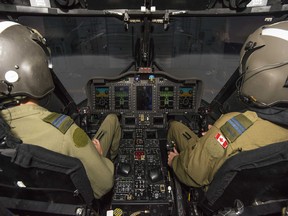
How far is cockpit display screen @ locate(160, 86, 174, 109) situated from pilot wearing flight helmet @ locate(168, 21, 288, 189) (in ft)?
4.17

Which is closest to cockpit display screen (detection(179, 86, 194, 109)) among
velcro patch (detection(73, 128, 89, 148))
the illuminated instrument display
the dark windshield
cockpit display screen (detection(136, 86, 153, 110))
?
cockpit display screen (detection(136, 86, 153, 110))

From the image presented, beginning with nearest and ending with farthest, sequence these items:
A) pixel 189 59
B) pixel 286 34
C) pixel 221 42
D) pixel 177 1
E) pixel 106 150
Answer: pixel 286 34 → pixel 177 1 → pixel 106 150 → pixel 221 42 → pixel 189 59

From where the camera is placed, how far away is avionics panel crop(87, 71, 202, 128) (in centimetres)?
256

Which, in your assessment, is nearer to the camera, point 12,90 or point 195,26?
point 12,90

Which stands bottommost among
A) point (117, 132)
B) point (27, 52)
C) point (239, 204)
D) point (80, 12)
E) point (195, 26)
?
point (117, 132)

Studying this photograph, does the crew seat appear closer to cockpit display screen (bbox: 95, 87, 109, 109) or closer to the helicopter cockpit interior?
the helicopter cockpit interior

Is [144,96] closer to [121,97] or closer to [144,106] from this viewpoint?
[144,106]

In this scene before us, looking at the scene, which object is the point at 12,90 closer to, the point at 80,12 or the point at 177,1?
the point at 80,12

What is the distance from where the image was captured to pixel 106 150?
2113 mm

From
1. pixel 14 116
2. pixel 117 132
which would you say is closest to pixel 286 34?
pixel 14 116

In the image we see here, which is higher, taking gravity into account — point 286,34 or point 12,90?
point 286,34

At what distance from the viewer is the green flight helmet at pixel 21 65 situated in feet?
3.67

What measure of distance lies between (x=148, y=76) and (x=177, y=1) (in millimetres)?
932

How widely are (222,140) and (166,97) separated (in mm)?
1410
